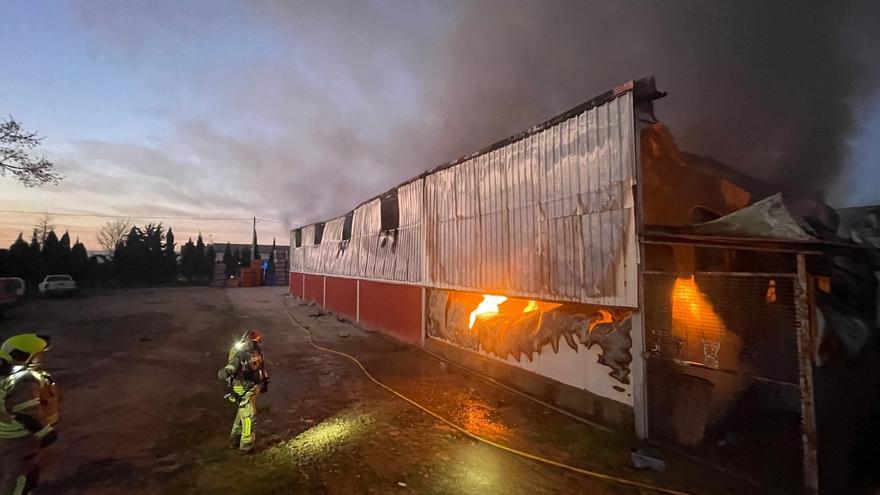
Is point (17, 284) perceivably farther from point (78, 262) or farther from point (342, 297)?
point (78, 262)

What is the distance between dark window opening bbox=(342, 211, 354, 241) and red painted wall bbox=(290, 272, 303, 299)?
10.4 metres

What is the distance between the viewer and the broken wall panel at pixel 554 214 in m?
6.15

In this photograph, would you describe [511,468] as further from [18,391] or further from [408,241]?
[408,241]

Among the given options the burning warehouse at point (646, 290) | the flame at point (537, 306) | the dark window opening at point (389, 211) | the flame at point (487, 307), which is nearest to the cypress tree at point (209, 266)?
the dark window opening at point (389, 211)

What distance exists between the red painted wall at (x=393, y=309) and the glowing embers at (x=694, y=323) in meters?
8.24

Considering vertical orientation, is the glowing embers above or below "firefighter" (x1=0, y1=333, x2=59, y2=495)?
above

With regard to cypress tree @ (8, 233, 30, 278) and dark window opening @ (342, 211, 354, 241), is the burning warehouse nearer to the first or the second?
dark window opening @ (342, 211, 354, 241)

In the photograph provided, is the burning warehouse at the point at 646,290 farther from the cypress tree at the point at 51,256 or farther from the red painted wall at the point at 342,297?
the cypress tree at the point at 51,256

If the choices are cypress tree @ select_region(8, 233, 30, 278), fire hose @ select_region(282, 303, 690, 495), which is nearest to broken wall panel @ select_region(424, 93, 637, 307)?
fire hose @ select_region(282, 303, 690, 495)

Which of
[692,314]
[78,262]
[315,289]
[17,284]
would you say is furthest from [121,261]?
[692,314]

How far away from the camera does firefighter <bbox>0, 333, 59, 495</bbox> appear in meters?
3.58

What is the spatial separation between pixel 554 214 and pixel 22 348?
747cm

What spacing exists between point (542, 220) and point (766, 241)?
11.6 feet

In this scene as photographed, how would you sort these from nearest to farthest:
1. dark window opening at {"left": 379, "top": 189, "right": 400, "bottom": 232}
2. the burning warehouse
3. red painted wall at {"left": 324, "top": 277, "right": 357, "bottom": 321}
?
the burning warehouse → dark window opening at {"left": 379, "top": 189, "right": 400, "bottom": 232} → red painted wall at {"left": 324, "top": 277, "right": 357, "bottom": 321}
